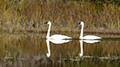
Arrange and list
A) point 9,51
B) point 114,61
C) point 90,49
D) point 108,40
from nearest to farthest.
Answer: point 114,61, point 9,51, point 90,49, point 108,40

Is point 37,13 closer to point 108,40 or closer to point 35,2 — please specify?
point 35,2

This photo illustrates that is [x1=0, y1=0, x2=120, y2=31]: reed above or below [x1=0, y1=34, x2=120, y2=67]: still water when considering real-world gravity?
above

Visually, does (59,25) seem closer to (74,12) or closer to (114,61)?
(74,12)

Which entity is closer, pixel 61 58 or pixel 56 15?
pixel 61 58

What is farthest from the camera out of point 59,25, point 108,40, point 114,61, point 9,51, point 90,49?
point 59,25

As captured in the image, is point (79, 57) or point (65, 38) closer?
point (79, 57)

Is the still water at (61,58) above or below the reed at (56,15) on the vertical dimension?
below

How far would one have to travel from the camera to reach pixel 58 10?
58.7ft

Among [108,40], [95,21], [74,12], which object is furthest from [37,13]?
[108,40]

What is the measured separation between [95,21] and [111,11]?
3.51ft

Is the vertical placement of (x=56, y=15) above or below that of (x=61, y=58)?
above

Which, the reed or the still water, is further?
the reed

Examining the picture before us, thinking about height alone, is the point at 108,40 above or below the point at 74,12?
below

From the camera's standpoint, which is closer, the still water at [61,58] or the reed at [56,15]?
the still water at [61,58]
